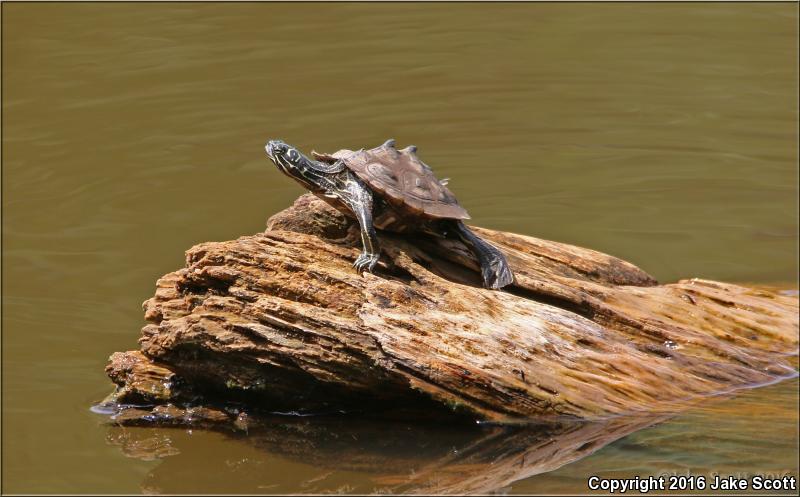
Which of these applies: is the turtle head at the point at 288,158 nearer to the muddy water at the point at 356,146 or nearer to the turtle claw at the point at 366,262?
the turtle claw at the point at 366,262

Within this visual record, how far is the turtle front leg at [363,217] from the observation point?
5066 millimetres

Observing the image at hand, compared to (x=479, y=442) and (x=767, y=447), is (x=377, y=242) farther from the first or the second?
(x=767, y=447)

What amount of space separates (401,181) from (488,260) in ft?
1.95

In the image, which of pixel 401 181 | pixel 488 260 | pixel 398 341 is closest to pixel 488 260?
pixel 488 260

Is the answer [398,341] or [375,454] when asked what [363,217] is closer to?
[398,341]

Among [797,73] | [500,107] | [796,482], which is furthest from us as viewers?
[797,73]

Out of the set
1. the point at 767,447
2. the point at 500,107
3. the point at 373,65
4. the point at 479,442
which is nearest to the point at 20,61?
the point at 373,65

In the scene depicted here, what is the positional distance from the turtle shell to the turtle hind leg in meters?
0.15

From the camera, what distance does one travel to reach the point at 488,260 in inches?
210

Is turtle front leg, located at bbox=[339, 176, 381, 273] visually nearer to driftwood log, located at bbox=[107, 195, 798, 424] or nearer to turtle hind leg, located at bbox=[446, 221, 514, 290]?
driftwood log, located at bbox=[107, 195, 798, 424]

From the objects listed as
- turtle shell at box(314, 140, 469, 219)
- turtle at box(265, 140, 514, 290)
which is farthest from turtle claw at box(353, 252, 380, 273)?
turtle shell at box(314, 140, 469, 219)

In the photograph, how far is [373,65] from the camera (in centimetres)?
1226

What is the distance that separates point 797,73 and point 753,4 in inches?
86.3

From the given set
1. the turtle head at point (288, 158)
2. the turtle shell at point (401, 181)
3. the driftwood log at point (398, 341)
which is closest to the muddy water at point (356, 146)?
the driftwood log at point (398, 341)
